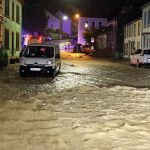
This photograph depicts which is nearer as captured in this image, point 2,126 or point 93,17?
point 2,126

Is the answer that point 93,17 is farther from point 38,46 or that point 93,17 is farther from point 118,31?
point 38,46

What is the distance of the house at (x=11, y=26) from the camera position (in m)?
36.1

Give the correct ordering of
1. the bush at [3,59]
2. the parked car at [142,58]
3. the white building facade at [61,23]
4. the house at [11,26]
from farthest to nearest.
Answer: the white building facade at [61,23] < the house at [11,26] < the parked car at [142,58] < the bush at [3,59]

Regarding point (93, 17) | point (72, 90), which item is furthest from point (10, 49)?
point (93, 17)

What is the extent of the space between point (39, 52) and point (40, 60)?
87 cm

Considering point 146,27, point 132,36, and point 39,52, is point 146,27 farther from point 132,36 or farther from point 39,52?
point 39,52

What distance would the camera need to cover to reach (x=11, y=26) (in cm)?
3931

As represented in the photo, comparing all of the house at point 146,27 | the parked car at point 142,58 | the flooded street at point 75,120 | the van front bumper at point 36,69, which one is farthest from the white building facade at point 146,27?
the flooded street at point 75,120

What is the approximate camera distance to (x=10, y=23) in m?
38.5

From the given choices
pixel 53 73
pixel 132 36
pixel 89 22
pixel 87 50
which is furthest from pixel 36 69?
pixel 89 22

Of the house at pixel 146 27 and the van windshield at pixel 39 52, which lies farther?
the house at pixel 146 27

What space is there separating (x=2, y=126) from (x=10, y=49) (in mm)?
30300

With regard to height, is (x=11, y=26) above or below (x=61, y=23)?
below

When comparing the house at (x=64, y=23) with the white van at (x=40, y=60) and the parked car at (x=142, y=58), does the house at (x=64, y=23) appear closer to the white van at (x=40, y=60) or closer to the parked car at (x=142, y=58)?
the parked car at (x=142, y=58)
